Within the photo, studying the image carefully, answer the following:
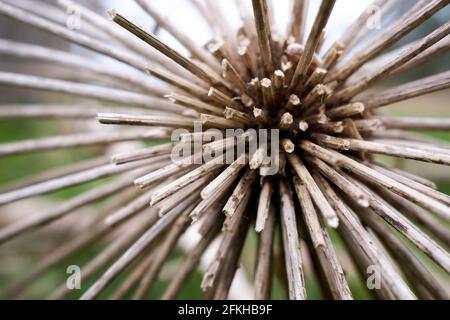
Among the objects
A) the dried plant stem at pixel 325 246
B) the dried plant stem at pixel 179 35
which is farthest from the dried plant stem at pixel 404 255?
the dried plant stem at pixel 179 35

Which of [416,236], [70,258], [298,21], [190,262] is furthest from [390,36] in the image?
[70,258]

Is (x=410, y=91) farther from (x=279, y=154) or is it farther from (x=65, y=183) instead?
(x=65, y=183)

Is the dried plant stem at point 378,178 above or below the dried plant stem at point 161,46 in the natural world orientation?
below

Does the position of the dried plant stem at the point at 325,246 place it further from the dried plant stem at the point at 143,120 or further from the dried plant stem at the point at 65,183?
the dried plant stem at the point at 65,183

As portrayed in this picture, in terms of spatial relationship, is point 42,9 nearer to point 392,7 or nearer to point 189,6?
point 189,6

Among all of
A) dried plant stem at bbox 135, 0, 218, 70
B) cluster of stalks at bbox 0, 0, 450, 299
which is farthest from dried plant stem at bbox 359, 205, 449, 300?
dried plant stem at bbox 135, 0, 218, 70

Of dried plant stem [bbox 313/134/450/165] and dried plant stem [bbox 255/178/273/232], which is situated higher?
dried plant stem [bbox 313/134/450/165]

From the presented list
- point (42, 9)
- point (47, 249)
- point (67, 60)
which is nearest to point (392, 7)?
point (67, 60)

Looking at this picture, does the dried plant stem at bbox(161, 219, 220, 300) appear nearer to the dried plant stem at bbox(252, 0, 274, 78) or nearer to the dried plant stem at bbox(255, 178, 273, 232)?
the dried plant stem at bbox(255, 178, 273, 232)
